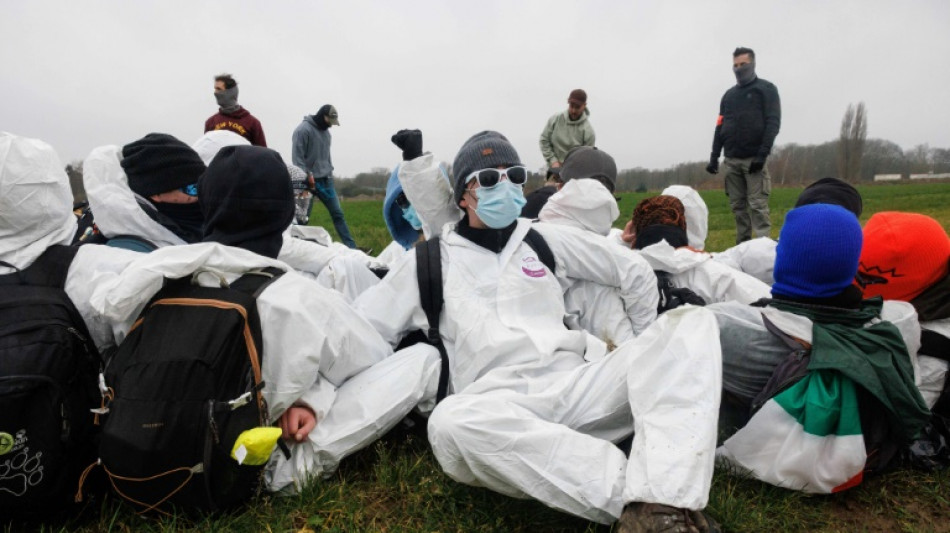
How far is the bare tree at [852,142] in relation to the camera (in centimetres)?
5906

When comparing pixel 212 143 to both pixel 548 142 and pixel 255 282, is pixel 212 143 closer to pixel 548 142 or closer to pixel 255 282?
pixel 255 282

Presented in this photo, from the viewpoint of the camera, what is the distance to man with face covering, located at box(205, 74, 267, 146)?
743 cm

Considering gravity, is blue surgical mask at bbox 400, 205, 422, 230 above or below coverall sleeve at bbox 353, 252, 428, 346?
above

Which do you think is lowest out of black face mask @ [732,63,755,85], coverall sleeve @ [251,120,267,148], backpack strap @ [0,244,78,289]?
backpack strap @ [0,244,78,289]

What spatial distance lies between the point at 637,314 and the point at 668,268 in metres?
0.51

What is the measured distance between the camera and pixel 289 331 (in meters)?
2.32

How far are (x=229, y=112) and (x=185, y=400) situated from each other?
6448 millimetres

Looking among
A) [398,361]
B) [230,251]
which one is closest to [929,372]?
[398,361]

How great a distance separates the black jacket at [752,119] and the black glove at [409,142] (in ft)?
20.3

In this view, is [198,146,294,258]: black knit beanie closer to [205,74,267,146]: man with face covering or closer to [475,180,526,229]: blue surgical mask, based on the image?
[475,180,526,229]: blue surgical mask

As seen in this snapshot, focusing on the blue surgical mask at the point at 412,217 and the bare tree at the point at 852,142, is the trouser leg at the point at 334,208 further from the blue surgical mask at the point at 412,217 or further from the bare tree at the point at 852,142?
the bare tree at the point at 852,142

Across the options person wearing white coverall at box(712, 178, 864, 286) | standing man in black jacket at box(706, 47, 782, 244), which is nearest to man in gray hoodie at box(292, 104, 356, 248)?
person wearing white coverall at box(712, 178, 864, 286)

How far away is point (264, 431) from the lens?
2.12m

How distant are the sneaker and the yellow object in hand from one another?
131 centimetres
